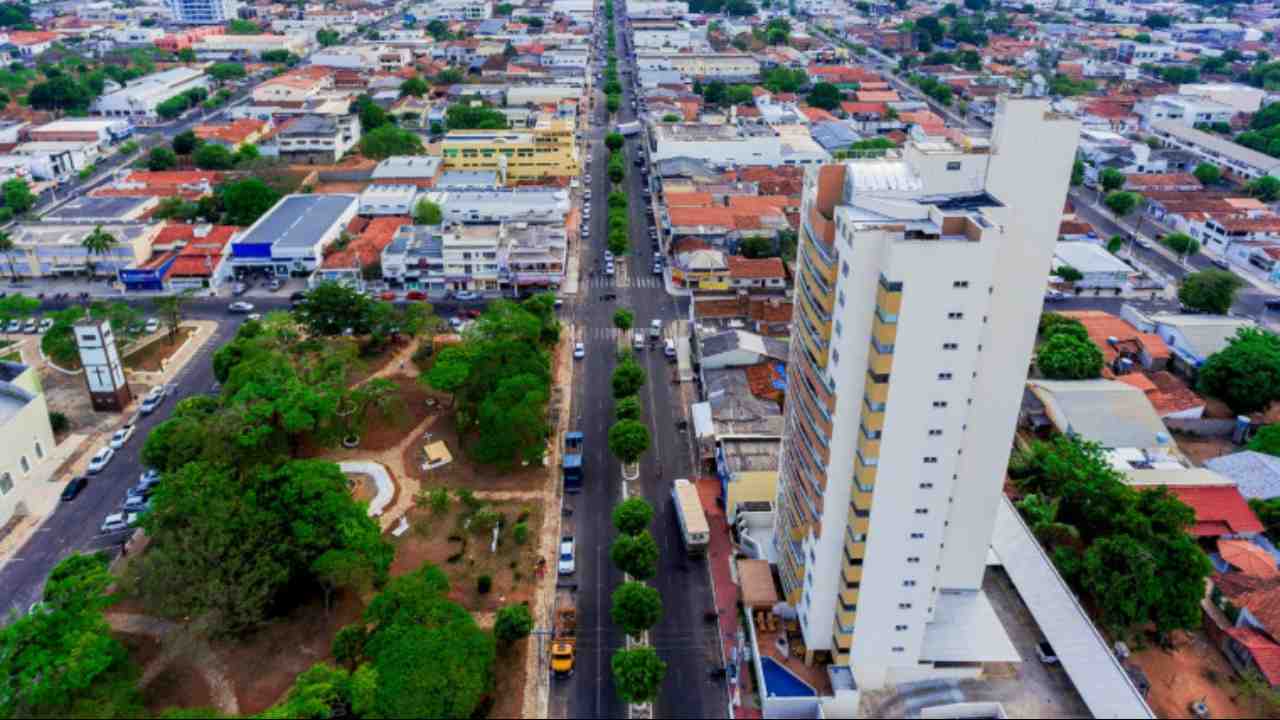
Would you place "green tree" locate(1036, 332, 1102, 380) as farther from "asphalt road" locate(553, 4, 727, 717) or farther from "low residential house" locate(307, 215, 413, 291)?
"low residential house" locate(307, 215, 413, 291)

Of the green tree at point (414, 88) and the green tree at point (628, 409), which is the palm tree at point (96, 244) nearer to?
the green tree at point (628, 409)

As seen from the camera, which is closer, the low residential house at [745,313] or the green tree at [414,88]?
the low residential house at [745,313]

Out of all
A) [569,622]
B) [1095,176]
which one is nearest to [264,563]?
[569,622]

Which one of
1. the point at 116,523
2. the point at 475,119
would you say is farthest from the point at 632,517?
the point at 475,119

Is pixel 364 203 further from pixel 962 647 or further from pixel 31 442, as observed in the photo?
pixel 962 647

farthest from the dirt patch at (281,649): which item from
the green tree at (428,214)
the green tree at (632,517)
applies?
the green tree at (428,214)
